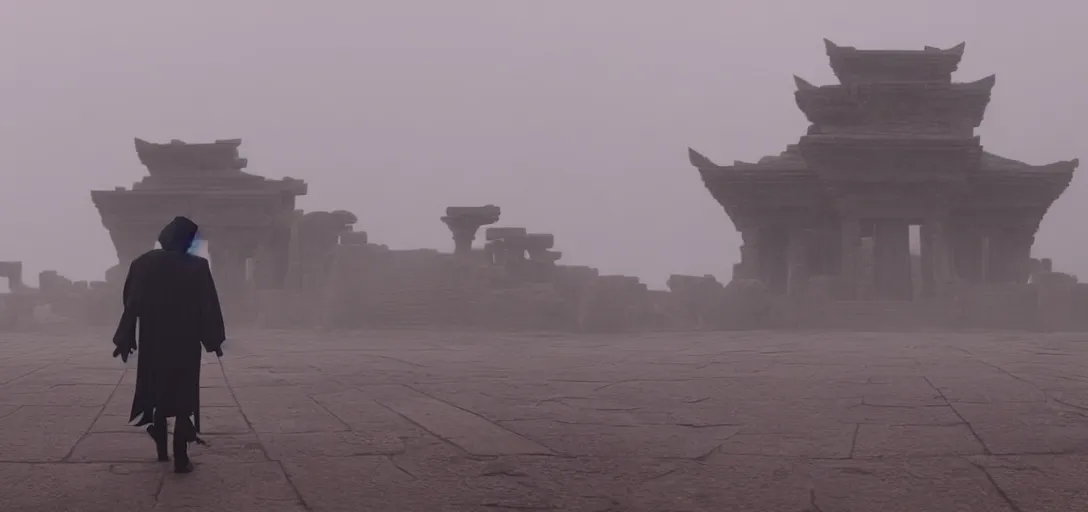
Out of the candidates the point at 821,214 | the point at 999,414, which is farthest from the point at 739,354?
the point at 821,214

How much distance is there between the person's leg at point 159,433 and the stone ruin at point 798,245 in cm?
1231

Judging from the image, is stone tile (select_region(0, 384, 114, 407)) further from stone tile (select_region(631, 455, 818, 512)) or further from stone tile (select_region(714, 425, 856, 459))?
stone tile (select_region(714, 425, 856, 459))

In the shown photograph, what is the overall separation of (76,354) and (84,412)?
5.50 meters

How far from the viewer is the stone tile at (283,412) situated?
6.31 meters

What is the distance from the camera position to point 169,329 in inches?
206

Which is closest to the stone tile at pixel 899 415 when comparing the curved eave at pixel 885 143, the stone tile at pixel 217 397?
the stone tile at pixel 217 397

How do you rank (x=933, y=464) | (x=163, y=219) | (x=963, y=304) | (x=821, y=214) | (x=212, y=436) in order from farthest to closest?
1. (x=163, y=219)
2. (x=821, y=214)
3. (x=963, y=304)
4. (x=212, y=436)
5. (x=933, y=464)

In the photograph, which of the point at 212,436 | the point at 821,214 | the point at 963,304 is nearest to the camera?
the point at 212,436

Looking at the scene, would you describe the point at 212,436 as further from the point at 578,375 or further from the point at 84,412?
the point at 578,375

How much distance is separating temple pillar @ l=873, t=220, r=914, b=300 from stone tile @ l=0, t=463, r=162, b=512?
15821 mm

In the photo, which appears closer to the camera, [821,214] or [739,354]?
[739,354]

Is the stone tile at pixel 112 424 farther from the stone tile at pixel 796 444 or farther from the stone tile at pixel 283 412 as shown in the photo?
the stone tile at pixel 796 444

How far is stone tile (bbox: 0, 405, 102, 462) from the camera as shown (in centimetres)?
545

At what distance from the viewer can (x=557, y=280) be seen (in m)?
23.7
